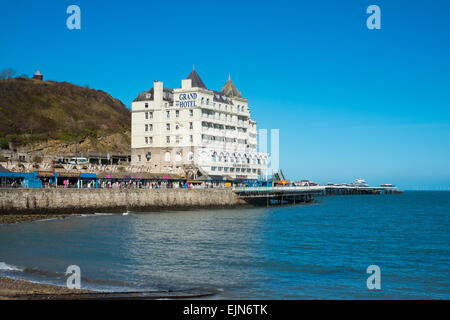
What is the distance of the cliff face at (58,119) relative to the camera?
9688 centimetres

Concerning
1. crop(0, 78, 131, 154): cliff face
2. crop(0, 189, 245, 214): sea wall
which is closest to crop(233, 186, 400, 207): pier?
crop(0, 189, 245, 214): sea wall

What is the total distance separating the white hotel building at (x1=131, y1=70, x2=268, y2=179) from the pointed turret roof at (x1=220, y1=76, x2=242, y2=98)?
306 centimetres

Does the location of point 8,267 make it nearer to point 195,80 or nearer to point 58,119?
point 195,80

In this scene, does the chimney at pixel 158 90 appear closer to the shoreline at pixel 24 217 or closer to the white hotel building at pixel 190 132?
the white hotel building at pixel 190 132

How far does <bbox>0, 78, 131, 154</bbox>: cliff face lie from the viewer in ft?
318

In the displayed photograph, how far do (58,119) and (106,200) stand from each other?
59138 millimetres

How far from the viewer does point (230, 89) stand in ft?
316

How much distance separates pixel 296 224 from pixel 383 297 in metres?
31.1

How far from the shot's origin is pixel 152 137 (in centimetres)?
8725

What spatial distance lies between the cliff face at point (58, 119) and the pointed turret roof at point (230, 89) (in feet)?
84.7

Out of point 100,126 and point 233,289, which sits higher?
point 100,126

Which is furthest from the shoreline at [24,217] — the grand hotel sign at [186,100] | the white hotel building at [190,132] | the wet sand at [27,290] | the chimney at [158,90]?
the chimney at [158,90]

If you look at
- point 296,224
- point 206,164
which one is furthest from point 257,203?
point 296,224

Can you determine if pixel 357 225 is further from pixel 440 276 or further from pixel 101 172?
pixel 101 172
